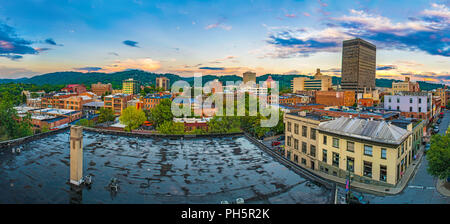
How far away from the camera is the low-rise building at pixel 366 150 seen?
91.5 ft

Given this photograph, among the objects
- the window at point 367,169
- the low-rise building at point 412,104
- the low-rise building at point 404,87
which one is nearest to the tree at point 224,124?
the window at point 367,169

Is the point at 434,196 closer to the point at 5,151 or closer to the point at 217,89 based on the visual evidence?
the point at 5,151

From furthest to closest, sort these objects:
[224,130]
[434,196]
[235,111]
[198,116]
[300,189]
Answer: [198,116] < [235,111] < [224,130] < [434,196] < [300,189]

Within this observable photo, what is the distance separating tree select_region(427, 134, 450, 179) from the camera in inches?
1030

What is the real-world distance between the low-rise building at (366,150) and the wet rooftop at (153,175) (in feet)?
28.0

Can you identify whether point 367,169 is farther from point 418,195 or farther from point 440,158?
point 440,158

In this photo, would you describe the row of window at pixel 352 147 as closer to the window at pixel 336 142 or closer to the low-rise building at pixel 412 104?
the window at pixel 336 142

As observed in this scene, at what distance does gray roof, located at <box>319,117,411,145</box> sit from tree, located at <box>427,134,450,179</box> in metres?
2.92

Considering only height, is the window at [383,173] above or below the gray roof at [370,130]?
below

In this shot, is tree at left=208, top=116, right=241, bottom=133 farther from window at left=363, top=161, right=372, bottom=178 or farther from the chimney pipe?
the chimney pipe

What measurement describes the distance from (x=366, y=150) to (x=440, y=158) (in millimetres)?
6523

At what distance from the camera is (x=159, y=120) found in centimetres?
7212
